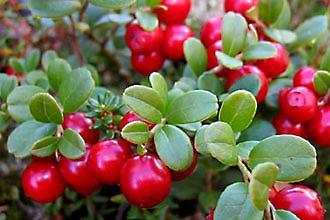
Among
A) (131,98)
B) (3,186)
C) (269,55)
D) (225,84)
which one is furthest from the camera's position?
A: (3,186)

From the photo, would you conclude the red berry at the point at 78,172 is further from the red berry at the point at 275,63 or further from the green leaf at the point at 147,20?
the red berry at the point at 275,63

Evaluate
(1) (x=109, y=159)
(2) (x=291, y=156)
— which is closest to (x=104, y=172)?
(1) (x=109, y=159)

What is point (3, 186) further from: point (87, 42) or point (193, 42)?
point (193, 42)

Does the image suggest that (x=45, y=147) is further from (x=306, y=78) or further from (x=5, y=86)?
(x=306, y=78)

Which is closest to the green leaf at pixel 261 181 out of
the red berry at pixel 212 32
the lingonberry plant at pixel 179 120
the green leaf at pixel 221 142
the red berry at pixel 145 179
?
the lingonberry plant at pixel 179 120

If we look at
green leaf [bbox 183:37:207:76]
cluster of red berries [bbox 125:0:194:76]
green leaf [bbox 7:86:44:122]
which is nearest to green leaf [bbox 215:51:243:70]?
green leaf [bbox 183:37:207:76]

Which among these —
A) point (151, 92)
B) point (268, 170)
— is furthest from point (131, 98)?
point (268, 170)
